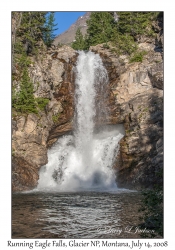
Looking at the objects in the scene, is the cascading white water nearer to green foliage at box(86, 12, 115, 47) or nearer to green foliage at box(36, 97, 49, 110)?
green foliage at box(36, 97, 49, 110)

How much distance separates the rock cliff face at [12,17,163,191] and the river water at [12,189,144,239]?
206 inches

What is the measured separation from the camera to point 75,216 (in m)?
12.7

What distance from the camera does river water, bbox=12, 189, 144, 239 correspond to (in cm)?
971

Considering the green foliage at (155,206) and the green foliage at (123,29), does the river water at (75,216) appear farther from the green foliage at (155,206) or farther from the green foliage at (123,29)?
the green foliage at (123,29)

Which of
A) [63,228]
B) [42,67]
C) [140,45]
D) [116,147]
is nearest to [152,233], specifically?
[63,228]

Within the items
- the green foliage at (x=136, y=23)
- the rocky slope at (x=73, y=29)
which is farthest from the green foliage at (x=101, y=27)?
the green foliage at (x=136, y=23)

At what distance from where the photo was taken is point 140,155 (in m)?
24.4

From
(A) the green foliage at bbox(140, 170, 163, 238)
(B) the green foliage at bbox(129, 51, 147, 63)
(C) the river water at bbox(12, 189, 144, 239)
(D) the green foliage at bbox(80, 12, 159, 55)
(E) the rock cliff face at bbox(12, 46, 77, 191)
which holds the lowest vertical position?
(C) the river water at bbox(12, 189, 144, 239)

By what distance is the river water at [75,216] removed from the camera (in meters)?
9.71

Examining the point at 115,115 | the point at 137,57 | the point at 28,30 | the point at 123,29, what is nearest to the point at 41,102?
the point at 115,115

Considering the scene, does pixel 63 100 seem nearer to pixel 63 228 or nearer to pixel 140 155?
pixel 140 155

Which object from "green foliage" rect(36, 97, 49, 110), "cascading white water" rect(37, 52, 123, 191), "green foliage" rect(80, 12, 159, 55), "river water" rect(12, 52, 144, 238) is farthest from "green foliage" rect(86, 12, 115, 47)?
"green foliage" rect(36, 97, 49, 110)

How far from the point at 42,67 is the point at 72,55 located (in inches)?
178

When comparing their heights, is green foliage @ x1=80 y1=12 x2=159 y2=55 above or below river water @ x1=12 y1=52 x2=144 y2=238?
above
